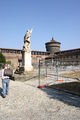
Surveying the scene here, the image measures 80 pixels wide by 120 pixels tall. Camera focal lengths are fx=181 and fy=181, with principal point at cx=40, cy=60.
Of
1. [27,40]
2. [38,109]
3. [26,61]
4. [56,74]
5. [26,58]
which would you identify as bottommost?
[38,109]

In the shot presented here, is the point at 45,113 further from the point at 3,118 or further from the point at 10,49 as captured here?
the point at 10,49

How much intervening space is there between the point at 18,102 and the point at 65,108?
2066 mm

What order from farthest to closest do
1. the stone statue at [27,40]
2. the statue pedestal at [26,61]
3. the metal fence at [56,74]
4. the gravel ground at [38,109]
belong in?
1. the stone statue at [27,40]
2. the statue pedestal at [26,61]
3. the metal fence at [56,74]
4. the gravel ground at [38,109]

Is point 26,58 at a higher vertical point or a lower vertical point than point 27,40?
lower

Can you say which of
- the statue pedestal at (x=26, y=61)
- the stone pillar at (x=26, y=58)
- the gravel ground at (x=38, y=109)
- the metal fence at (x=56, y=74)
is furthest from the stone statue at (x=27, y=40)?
the gravel ground at (x=38, y=109)

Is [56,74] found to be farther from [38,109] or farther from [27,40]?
[38,109]

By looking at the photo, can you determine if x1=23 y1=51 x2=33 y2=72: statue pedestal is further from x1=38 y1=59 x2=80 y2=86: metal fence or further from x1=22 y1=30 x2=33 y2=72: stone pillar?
x1=38 y1=59 x2=80 y2=86: metal fence

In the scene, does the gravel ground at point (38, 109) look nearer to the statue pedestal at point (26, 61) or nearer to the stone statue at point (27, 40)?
the statue pedestal at point (26, 61)

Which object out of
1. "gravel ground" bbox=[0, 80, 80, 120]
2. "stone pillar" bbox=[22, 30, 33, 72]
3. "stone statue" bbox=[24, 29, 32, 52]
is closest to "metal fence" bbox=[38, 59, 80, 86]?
"stone pillar" bbox=[22, 30, 33, 72]

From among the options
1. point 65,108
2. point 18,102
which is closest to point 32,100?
point 18,102

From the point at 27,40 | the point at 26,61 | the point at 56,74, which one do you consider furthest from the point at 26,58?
the point at 56,74

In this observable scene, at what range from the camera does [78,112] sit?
19.3 feet

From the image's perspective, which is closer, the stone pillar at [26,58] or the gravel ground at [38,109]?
the gravel ground at [38,109]

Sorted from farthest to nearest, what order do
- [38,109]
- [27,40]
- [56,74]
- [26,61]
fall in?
[27,40], [26,61], [56,74], [38,109]
